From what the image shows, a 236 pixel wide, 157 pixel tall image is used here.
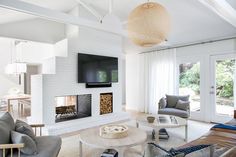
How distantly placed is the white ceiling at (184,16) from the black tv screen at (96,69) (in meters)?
1.34

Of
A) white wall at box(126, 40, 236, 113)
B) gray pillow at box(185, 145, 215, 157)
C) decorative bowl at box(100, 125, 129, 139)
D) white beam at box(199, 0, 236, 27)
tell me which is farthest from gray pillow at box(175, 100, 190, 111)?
gray pillow at box(185, 145, 215, 157)

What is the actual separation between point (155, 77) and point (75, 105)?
306 centimetres

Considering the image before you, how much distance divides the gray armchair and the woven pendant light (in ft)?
9.78


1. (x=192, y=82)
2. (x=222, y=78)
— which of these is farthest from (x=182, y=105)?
(x=222, y=78)

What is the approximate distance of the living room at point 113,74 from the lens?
118 inches

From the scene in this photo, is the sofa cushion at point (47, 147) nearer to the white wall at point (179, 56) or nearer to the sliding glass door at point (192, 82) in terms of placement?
the sliding glass door at point (192, 82)

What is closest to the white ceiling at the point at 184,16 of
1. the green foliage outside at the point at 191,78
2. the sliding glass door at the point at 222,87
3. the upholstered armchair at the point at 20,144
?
the sliding glass door at the point at 222,87

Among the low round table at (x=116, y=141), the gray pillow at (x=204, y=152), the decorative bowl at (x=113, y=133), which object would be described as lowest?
the low round table at (x=116, y=141)

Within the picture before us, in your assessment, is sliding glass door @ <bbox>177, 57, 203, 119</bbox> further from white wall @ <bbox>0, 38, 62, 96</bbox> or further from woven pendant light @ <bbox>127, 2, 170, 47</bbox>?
white wall @ <bbox>0, 38, 62, 96</bbox>

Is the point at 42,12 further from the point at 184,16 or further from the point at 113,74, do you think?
the point at 184,16

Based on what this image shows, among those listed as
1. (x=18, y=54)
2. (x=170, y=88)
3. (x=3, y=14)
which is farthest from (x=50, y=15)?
(x=18, y=54)

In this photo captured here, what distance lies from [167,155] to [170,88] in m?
4.98

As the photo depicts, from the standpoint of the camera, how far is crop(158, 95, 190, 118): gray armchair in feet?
14.8

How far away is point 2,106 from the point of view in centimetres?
611
